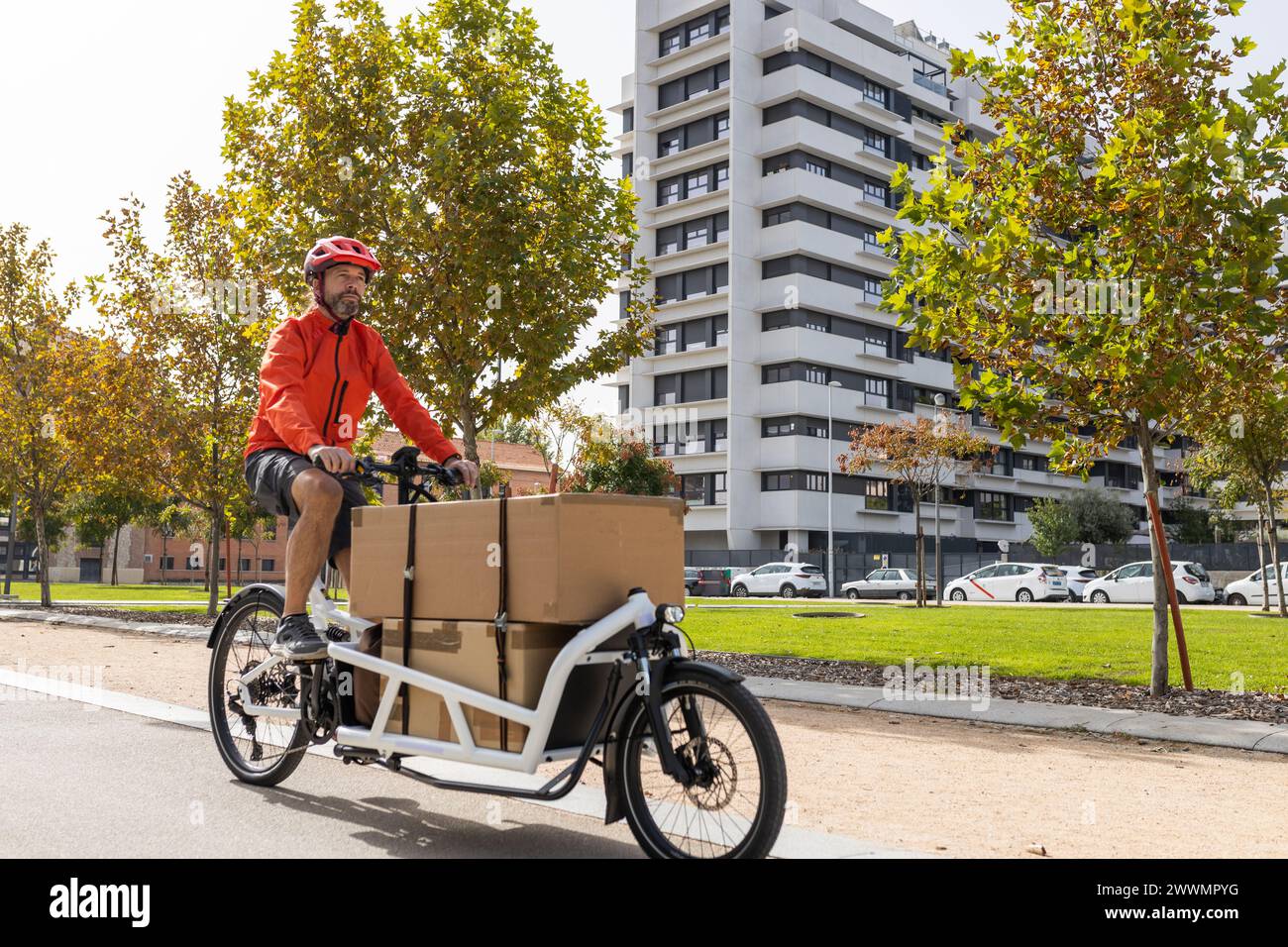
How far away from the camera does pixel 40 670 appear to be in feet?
34.3

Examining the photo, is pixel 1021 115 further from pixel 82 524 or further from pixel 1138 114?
pixel 82 524

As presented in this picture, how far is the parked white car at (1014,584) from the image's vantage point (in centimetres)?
3728

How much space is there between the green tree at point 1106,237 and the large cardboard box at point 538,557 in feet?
18.9

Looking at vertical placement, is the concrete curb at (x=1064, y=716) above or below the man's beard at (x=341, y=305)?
below

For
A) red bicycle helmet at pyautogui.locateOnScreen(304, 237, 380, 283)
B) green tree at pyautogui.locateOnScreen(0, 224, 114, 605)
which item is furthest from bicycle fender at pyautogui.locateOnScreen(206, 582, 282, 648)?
green tree at pyautogui.locateOnScreen(0, 224, 114, 605)

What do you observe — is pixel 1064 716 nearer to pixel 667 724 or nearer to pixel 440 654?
pixel 667 724

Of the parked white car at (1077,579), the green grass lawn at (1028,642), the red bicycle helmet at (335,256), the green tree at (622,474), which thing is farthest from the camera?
the green tree at (622,474)

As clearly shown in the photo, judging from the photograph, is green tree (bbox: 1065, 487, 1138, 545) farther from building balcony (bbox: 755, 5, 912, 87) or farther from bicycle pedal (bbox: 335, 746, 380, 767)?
bicycle pedal (bbox: 335, 746, 380, 767)

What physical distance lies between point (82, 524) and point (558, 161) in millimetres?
49942

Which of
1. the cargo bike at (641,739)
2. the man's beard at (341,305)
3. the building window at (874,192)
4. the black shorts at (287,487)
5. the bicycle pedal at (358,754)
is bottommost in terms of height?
the bicycle pedal at (358,754)

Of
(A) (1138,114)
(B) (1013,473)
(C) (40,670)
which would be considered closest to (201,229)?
(C) (40,670)

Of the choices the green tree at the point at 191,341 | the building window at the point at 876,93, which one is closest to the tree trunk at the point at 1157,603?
the green tree at the point at 191,341

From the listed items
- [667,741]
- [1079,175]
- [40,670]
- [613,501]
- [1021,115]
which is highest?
[1021,115]

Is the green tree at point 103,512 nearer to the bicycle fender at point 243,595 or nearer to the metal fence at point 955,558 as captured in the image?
the metal fence at point 955,558
